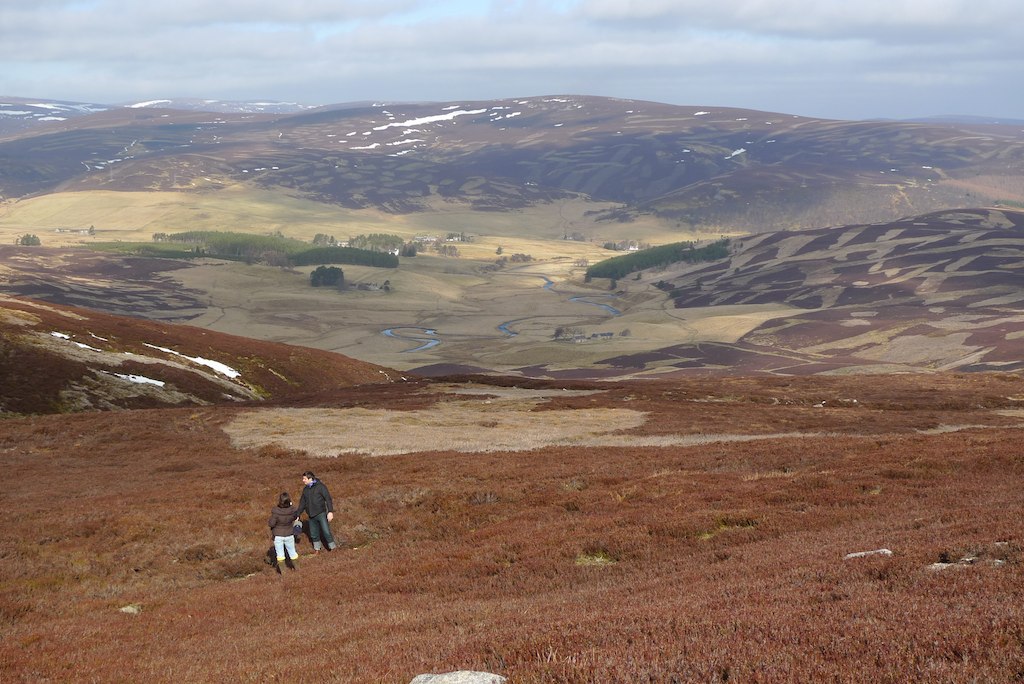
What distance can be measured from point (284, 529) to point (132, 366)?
223ft

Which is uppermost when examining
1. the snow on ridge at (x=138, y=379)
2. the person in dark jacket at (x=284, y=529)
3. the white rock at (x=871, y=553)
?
the white rock at (x=871, y=553)

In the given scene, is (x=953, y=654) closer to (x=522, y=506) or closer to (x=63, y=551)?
(x=522, y=506)

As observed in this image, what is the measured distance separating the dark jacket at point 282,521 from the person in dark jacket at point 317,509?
4.35 ft

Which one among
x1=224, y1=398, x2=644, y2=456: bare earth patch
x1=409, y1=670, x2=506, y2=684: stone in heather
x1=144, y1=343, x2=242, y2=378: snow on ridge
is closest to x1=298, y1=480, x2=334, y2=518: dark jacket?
x1=409, y1=670, x2=506, y2=684: stone in heather

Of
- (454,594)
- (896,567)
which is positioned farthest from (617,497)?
(896,567)

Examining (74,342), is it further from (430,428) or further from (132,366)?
(430,428)

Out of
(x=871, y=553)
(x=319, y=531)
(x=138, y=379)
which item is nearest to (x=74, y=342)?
(x=138, y=379)

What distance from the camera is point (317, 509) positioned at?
26344 mm

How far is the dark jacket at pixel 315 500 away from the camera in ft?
85.6

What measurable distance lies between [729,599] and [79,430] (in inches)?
2082

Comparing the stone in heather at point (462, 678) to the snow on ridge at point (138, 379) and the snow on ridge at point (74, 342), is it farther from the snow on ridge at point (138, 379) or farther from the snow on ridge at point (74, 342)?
the snow on ridge at point (74, 342)

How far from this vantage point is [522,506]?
28734mm

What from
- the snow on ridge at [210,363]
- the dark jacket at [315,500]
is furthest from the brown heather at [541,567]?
the snow on ridge at [210,363]

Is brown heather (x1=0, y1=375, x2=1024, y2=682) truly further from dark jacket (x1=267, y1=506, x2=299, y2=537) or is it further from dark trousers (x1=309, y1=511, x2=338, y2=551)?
dark jacket (x1=267, y1=506, x2=299, y2=537)
